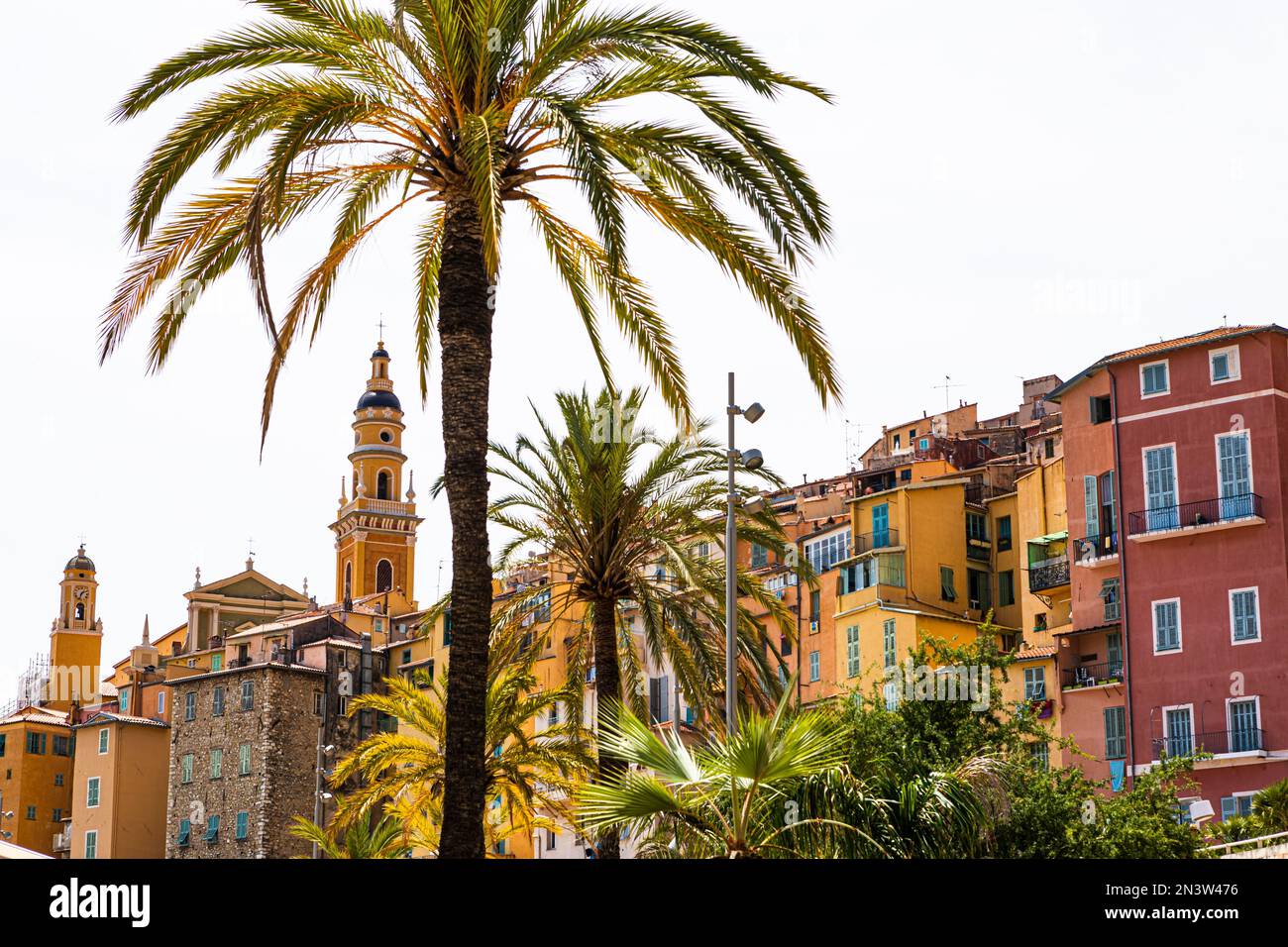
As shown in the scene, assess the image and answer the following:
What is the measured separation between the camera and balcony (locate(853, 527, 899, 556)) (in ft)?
207

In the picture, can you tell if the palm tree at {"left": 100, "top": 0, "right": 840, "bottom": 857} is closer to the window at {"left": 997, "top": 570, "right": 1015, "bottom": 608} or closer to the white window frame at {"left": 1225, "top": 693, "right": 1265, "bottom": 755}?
the white window frame at {"left": 1225, "top": 693, "right": 1265, "bottom": 755}

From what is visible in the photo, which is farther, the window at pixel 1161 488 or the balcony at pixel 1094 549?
the balcony at pixel 1094 549

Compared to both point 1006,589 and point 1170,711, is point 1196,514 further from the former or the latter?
point 1006,589

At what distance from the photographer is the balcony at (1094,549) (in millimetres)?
52406

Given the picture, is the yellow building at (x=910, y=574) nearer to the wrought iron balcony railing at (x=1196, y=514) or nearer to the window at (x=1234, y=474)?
the wrought iron balcony railing at (x=1196, y=514)

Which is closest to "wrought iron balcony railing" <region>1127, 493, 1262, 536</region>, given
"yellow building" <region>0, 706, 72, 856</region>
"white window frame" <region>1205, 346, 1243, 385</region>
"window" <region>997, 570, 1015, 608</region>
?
"white window frame" <region>1205, 346, 1243, 385</region>

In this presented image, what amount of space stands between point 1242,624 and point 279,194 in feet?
120

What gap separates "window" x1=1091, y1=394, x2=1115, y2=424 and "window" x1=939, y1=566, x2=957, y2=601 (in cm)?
1130

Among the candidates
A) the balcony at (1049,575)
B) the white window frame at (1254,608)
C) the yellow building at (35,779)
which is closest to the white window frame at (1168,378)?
the white window frame at (1254,608)

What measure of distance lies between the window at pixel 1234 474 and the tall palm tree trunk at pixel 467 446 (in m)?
33.8

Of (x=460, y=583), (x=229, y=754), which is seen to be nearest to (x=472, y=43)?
(x=460, y=583)

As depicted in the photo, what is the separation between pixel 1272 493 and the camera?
48.2 m
